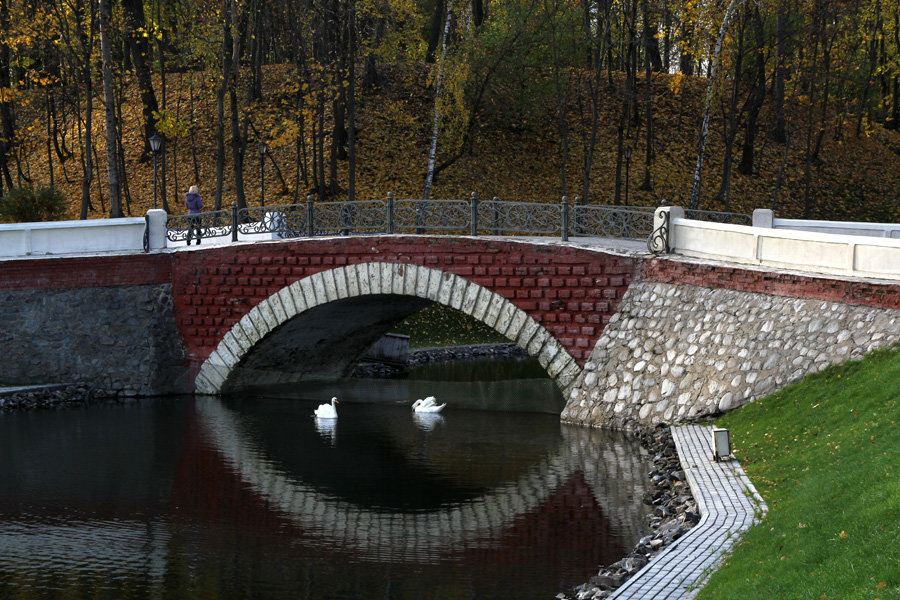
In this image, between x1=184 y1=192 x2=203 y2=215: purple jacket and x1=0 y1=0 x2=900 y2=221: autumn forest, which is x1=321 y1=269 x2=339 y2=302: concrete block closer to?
x1=184 y1=192 x2=203 y2=215: purple jacket

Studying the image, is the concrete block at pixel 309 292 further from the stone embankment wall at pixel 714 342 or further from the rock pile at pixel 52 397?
the stone embankment wall at pixel 714 342

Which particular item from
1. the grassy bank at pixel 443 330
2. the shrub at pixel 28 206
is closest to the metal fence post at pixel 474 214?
the grassy bank at pixel 443 330

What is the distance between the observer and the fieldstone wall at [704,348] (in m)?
15.1

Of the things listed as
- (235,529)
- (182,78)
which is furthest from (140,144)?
(235,529)

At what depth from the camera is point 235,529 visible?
41.7ft

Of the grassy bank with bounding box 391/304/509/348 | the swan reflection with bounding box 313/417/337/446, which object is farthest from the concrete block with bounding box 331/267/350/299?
the grassy bank with bounding box 391/304/509/348

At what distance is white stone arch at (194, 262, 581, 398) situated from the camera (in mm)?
19062

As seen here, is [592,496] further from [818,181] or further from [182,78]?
[182,78]

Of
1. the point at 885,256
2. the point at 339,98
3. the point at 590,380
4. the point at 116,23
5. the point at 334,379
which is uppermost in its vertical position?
the point at 116,23

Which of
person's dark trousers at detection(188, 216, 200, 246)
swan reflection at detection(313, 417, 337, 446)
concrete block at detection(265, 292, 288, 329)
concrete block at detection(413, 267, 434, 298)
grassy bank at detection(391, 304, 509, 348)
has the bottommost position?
grassy bank at detection(391, 304, 509, 348)

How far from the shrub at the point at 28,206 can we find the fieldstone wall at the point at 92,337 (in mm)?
5409

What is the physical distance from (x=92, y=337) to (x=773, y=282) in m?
14.0

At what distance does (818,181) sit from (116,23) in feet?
83.4

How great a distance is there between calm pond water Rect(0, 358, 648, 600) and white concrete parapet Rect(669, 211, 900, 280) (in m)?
3.56
